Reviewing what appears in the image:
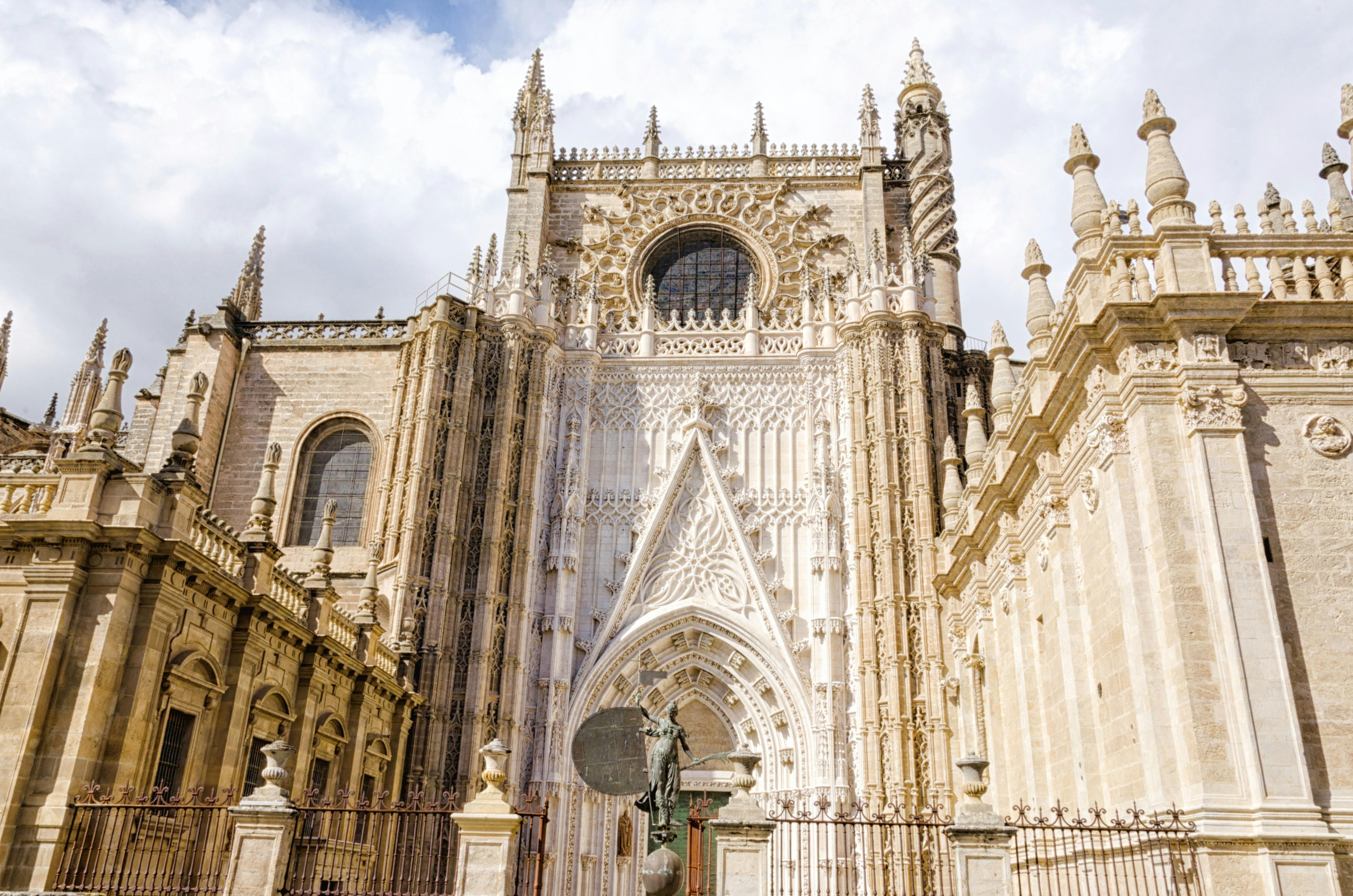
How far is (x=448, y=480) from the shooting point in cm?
2291

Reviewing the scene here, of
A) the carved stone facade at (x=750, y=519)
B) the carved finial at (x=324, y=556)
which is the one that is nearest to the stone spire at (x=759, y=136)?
the carved stone facade at (x=750, y=519)

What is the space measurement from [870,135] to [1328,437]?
1922cm

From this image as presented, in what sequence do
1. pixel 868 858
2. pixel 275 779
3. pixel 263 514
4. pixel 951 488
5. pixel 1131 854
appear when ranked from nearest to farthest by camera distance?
pixel 1131 854, pixel 275 779, pixel 263 514, pixel 868 858, pixel 951 488

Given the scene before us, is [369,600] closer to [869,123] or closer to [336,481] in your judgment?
[336,481]

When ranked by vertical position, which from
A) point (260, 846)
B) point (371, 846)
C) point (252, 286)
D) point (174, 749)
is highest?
point (252, 286)

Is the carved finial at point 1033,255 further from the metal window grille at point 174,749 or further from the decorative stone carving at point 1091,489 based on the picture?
the metal window grille at point 174,749

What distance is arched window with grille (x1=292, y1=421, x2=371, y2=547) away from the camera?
24750 millimetres

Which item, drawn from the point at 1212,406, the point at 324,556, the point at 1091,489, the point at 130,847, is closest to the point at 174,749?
the point at 130,847

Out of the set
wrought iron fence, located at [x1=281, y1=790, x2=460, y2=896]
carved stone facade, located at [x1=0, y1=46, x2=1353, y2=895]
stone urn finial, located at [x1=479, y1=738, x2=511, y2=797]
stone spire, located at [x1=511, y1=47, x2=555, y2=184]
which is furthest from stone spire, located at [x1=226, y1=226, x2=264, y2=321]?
stone urn finial, located at [x1=479, y1=738, x2=511, y2=797]

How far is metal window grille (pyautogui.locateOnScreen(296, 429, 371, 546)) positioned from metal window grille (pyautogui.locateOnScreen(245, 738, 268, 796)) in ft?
30.5

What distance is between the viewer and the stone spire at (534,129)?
93.2 ft

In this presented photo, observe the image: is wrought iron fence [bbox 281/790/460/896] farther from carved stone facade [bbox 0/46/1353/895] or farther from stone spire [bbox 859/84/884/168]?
stone spire [bbox 859/84/884/168]

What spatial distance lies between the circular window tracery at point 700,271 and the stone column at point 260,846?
19.1 metres

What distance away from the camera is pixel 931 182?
1103 inches
